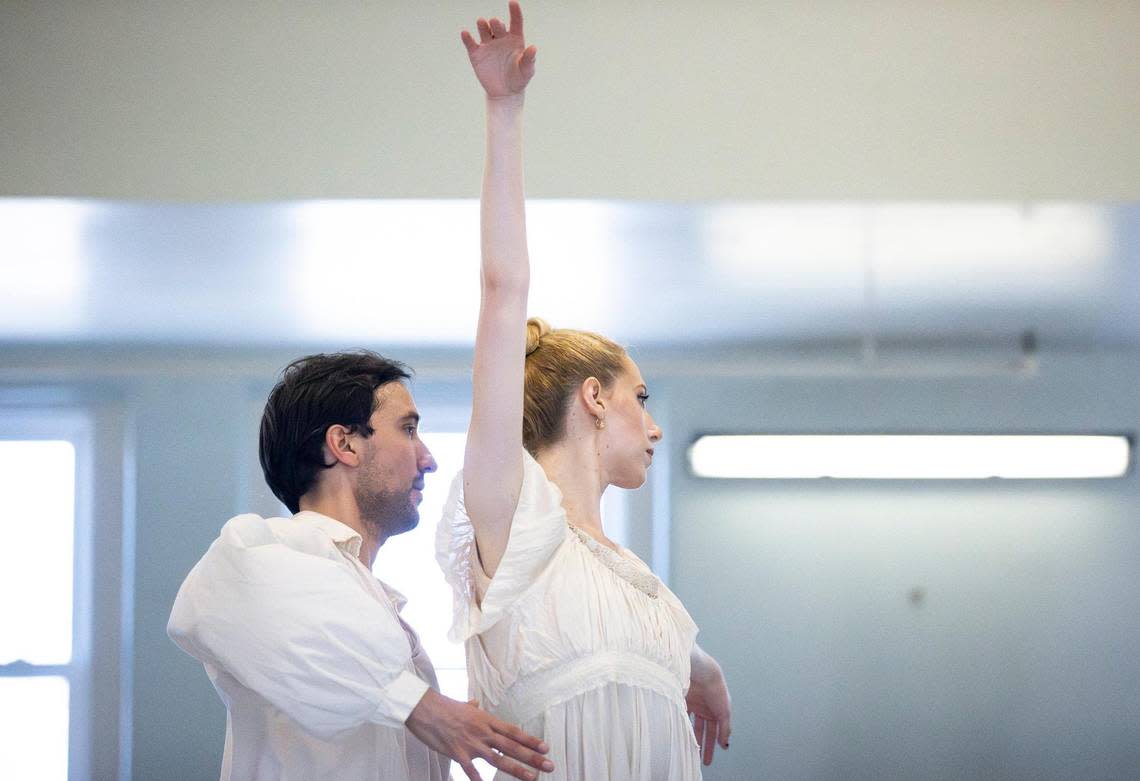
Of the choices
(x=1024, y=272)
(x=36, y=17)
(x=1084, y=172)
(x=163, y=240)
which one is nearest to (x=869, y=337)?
(x=1024, y=272)

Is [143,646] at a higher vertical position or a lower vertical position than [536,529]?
lower

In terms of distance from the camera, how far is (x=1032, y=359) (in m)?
5.07

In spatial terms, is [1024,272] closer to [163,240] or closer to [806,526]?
[806,526]

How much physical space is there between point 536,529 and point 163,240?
1732 millimetres

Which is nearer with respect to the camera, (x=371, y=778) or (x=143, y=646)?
(x=371, y=778)

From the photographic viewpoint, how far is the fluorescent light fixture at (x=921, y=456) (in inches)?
169

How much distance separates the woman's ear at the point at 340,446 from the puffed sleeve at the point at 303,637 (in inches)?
13.9

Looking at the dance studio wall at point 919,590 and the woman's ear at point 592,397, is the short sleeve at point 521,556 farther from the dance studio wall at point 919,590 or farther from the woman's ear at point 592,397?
the dance studio wall at point 919,590

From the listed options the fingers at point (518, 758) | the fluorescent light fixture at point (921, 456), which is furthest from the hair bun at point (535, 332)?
the fluorescent light fixture at point (921, 456)

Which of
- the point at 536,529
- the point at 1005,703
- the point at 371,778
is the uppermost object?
the point at 536,529

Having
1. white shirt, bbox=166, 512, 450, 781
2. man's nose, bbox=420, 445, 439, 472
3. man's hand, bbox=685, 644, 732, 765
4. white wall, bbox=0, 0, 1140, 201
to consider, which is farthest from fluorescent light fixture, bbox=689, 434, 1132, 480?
white shirt, bbox=166, 512, 450, 781

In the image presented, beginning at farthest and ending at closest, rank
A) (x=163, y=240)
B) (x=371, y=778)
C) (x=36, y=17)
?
(x=163, y=240) < (x=36, y=17) < (x=371, y=778)

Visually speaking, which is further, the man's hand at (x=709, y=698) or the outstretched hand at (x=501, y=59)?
the man's hand at (x=709, y=698)

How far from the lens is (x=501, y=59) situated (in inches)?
62.3
